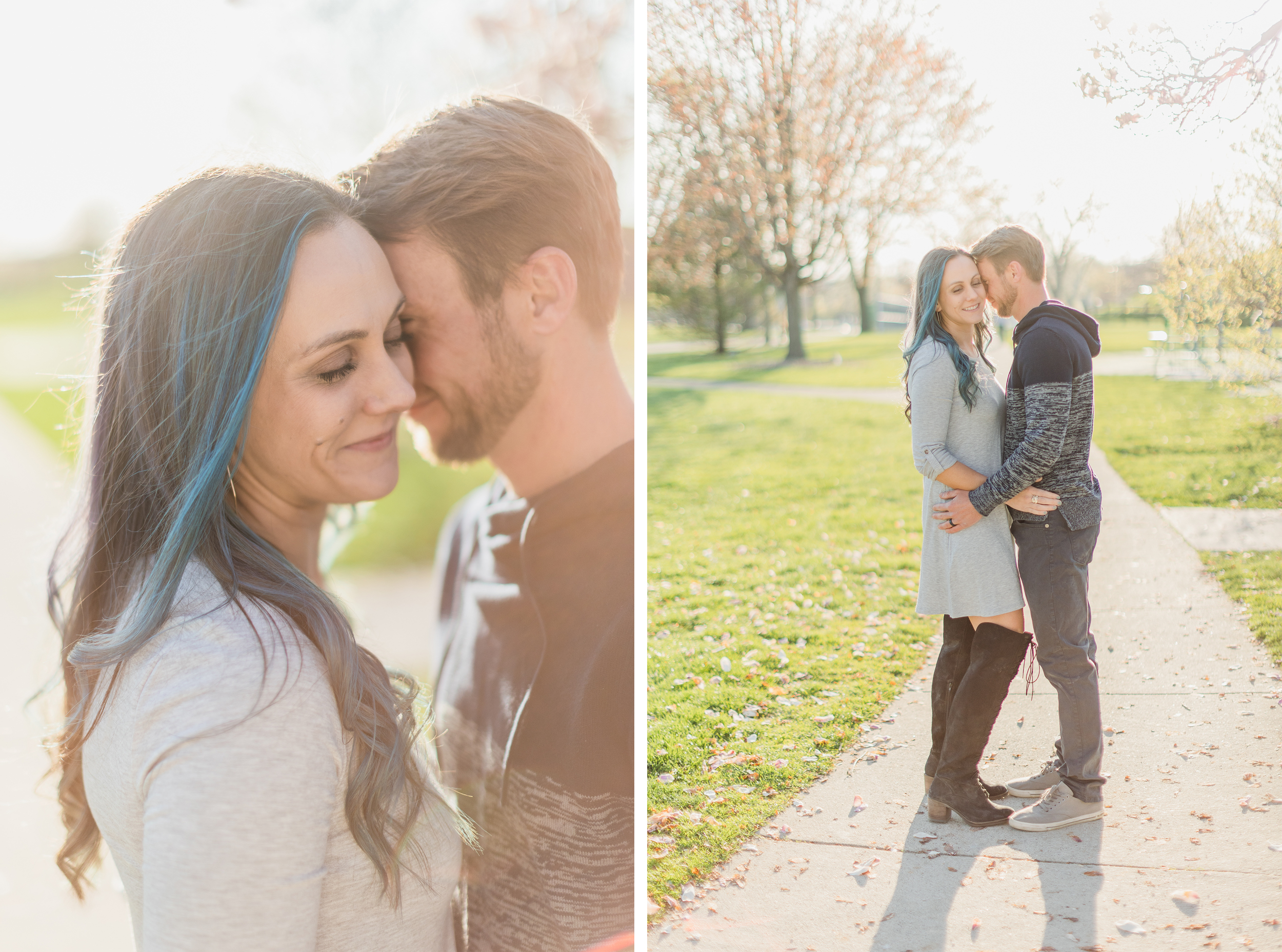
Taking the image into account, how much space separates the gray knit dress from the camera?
205cm

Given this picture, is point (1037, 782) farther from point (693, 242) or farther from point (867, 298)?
point (693, 242)

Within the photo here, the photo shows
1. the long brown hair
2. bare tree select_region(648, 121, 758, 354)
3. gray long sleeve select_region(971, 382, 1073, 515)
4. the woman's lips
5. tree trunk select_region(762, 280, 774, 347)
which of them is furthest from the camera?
tree trunk select_region(762, 280, 774, 347)

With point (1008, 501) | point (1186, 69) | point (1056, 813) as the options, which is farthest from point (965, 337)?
point (1056, 813)

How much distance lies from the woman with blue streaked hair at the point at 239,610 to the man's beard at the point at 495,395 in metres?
0.35

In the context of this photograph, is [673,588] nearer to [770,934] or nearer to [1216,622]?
[770,934]

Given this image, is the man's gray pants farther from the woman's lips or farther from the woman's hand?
the woman's lips

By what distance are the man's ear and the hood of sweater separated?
1.06m

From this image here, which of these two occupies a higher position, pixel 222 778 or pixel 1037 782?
pixel 222 778

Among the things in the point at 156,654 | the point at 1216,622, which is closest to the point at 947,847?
the point at 1216,622

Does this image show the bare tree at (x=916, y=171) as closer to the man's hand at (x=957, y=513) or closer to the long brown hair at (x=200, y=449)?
the man's hand at (x=957, y=513)

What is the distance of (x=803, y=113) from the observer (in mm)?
2590

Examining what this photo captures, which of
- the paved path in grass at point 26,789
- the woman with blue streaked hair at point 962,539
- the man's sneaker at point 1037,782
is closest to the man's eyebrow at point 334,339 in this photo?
the woman with blue streaked hair at point 962,539

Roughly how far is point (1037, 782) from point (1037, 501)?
2.35ft

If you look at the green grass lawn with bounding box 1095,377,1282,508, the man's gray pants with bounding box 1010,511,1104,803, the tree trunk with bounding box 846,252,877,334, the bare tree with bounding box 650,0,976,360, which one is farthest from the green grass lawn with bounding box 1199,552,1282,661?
the bare tree with bounding box 650,0,976,360
